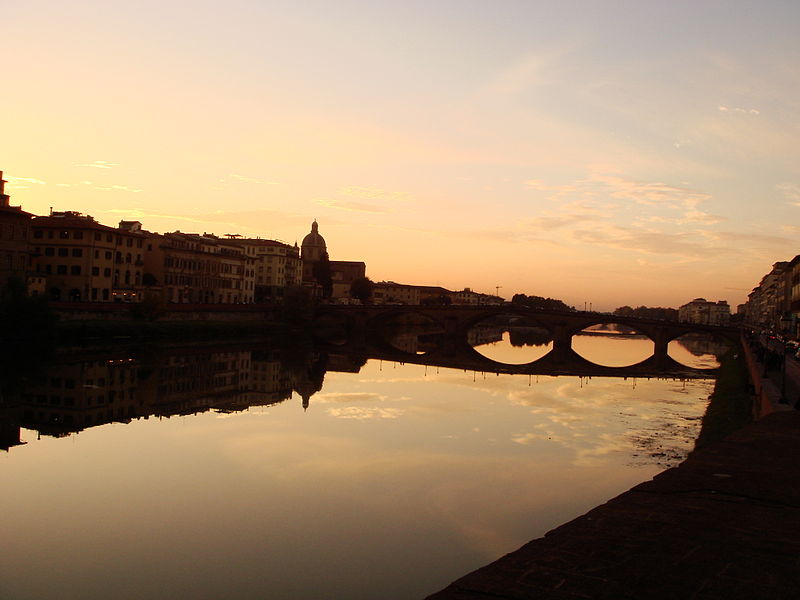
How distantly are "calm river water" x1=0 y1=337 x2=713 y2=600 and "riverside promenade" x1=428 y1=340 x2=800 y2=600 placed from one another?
531cm

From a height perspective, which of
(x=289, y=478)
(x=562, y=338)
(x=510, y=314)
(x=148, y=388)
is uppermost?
(x=510, y=314)

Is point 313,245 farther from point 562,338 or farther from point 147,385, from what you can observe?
point 147,385

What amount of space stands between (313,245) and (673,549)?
18080cm

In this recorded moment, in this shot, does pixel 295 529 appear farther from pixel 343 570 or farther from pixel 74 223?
pixel 74 223

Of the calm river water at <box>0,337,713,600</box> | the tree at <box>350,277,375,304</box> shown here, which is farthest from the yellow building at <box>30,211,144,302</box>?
the tree at <box>350,277,375,304</box>

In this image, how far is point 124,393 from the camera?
39.0m

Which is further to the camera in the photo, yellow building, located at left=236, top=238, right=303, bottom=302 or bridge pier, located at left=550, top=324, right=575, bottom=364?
yellow building, located at left=236, top=238, right=303, bottom=302

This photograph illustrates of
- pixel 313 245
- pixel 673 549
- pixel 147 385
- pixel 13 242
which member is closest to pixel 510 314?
pixel 13 242

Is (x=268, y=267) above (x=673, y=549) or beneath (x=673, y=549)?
above

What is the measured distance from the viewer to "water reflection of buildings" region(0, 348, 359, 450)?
32.0m

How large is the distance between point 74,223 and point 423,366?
1514 inches

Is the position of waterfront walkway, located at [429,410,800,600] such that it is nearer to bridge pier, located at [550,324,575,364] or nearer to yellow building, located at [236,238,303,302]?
bridge pier, located at [550,324,575,364]

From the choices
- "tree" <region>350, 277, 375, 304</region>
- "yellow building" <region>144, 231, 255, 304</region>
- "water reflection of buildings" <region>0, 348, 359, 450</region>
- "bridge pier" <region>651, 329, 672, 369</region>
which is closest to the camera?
"water reflection of buildings" <region>0, 348, 359, 450</region>

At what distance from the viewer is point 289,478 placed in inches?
877
